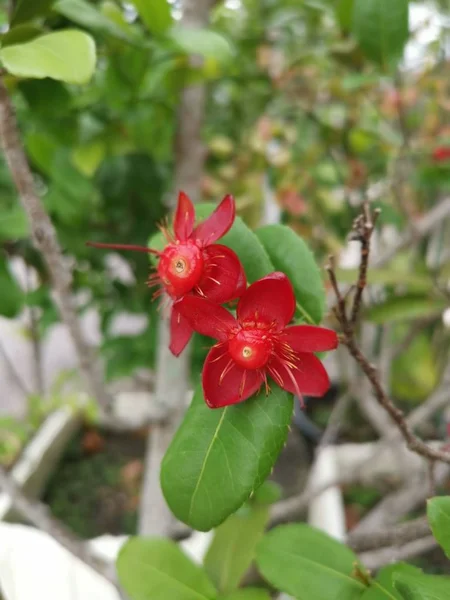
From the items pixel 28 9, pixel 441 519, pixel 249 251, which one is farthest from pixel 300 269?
pixel 28 9

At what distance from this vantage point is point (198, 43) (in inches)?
17.4

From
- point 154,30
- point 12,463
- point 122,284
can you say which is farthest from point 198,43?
point 12,463

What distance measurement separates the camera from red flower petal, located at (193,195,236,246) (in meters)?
0.29

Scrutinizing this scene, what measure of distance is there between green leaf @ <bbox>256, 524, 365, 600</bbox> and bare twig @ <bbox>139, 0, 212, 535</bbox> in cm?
36

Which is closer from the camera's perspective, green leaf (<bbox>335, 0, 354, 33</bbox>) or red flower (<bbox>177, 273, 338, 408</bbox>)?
red flower (<bbox>177, 273, 338, 408</bbox>)

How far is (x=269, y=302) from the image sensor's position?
0.95 ft

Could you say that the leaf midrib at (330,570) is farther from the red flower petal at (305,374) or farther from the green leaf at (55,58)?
the green leaf at (55,58)

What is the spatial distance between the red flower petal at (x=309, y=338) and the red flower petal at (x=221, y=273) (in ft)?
0.13

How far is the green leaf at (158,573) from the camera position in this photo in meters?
0.40

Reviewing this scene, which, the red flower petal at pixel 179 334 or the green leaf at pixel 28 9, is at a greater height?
the green leaf at pixel 28 9

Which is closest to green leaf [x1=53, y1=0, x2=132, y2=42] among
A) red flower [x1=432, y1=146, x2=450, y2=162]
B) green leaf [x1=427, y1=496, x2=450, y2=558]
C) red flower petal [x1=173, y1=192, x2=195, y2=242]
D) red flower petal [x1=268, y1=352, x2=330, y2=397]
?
red flower petal [x1=173, y1=192, x2=195, y2=242]

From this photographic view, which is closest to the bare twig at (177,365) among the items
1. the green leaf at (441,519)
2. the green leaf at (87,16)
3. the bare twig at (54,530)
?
the bare twig at (54,530)

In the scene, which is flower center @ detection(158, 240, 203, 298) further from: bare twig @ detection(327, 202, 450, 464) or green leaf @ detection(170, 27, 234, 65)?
green leaf @ detection(170, 27, 234, 65)

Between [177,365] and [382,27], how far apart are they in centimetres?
48
